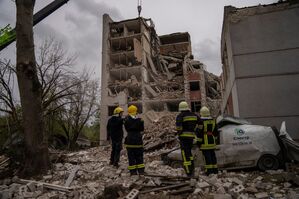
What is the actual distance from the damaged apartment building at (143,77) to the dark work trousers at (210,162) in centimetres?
1981

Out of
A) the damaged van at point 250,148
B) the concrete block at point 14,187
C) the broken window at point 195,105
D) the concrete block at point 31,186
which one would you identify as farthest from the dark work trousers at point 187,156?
the broken window at point 195,105

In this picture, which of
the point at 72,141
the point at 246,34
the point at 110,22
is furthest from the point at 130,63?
the point at 246,34

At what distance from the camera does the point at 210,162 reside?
598 cm

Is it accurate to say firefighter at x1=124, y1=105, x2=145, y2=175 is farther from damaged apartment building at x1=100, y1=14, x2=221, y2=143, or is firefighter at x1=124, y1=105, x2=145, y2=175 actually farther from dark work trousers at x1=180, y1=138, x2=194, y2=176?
damaged apartment building at x1=100, y1=14, x2=221, y2=143

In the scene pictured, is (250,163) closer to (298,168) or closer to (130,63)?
(298,168)

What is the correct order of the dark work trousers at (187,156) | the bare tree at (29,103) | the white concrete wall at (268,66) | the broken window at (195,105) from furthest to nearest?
the broken window at (195,105) → the white concrete wall at (268,66) → the bare tree at (29,103) → the dark work trousers at (187,156)

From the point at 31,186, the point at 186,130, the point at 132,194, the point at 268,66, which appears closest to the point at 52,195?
the point at 31,186

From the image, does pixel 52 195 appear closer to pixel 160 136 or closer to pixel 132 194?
pixel 132 194

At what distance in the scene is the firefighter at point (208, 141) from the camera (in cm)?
598

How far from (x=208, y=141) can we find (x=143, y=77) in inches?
903

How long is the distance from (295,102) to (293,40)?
239cm

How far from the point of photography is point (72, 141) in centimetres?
2322

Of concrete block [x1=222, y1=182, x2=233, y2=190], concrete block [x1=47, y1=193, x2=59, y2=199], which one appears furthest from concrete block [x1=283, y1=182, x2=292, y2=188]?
concrete block [x1=47, y1=193, x2=59, y2=199]

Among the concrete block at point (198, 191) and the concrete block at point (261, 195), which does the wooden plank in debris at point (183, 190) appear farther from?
the concrete block at point (261, 195)
